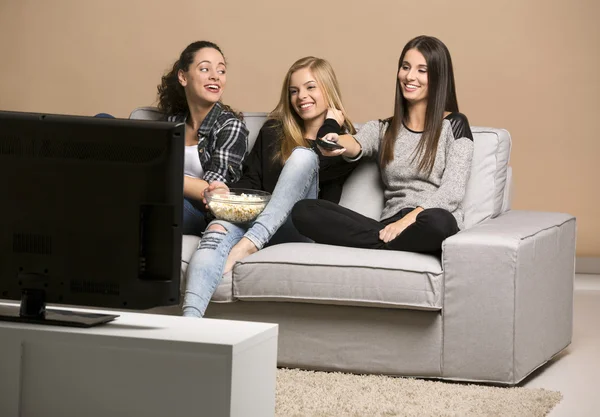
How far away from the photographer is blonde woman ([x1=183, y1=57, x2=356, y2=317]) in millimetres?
3225

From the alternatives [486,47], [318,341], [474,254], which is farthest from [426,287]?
[486,47]

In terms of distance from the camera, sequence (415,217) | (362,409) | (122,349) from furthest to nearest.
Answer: (415,217) < (362,409) < (122,349)

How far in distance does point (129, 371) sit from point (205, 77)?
2066mm

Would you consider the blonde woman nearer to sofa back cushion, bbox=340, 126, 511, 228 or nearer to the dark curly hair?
sofa back cushion, bbox=340, 126, 511, 228

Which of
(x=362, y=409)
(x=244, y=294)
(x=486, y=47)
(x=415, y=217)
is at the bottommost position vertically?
(x=362, y=409)

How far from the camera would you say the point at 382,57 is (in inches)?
214

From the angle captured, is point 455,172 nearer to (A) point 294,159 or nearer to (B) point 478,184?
(B) point 478,184

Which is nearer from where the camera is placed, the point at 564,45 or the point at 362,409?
the point at 362,409

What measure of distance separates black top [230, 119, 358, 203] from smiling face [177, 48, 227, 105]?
0.77 feet

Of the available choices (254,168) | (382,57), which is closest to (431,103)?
(254,168)

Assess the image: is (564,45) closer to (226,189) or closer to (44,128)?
(226,189)

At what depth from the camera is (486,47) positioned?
5.35 m

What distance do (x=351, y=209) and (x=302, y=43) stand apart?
A: 7.25 feet

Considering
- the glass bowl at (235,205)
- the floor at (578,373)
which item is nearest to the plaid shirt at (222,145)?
the glass bowl at (235,205)
